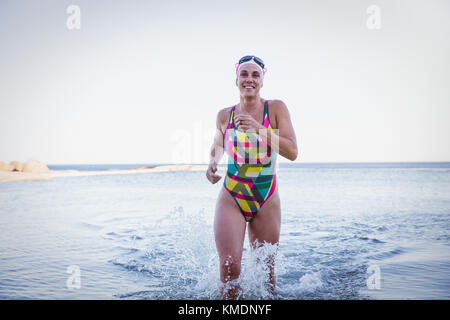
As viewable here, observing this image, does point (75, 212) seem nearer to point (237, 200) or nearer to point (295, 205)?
point (295, 205)

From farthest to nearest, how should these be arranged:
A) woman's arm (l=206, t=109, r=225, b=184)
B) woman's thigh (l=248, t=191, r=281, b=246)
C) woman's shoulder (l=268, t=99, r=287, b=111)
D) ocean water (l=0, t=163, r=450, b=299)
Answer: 1. ocean water (l=0, t=163, r=450, b=299)
2. woman's arm (l=206, t=109, r=225, b=184)
3. woman's thigh (l=248, t=191, r=281, b=246)
4. woman's shoulder (l=268, t=99, r=287, b=111)

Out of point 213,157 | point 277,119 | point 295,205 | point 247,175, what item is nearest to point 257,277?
point 247,175

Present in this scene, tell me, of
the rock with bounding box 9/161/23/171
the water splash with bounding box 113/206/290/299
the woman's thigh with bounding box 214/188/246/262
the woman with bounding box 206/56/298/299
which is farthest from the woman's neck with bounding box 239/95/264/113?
the rock with bounding box 9/161/23/171

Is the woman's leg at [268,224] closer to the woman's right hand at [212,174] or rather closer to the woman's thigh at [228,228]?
the woman's thigh at [228,228]

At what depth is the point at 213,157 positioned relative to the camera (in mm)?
3752

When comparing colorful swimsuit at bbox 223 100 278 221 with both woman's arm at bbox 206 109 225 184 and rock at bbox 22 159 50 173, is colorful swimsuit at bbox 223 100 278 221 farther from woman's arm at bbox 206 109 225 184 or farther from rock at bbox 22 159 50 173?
rock at bbox 22 159 50 173

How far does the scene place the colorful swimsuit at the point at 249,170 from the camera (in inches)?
131

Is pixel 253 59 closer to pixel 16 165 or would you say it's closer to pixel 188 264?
pixel 188 264

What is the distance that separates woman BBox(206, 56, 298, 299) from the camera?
3170mm

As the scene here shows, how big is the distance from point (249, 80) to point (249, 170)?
0.93 meters

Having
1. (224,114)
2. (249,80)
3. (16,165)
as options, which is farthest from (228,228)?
(16,165)

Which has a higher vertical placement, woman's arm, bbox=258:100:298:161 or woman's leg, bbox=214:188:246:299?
woman's arm, bbox=258:100:298:161

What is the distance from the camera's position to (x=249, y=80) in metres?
3.36

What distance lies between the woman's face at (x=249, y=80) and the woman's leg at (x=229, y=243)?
1197mm
